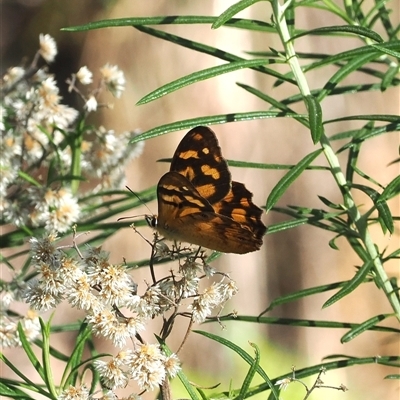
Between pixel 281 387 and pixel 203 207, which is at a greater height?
pixel 203 207

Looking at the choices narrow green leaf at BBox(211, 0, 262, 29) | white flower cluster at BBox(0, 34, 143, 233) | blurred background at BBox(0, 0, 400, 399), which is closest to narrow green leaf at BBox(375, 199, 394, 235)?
narrow green leaf at BBox(211, 0, 262, 29)

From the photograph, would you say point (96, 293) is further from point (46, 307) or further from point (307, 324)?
point (307, 324)

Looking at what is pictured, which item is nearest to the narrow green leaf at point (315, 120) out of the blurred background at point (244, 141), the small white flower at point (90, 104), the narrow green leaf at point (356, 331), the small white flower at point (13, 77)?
the narrow green leaf at point (356, 331)

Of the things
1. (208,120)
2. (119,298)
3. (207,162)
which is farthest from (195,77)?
(119,298)

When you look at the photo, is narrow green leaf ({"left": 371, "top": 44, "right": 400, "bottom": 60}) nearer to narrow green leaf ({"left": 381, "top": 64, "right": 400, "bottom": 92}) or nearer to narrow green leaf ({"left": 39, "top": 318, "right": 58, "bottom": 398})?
narrow green leaf ({"left": 381, "top": 64, "right": 400, "bottom": 92})

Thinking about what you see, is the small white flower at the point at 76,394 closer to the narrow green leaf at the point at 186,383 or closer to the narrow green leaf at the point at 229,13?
the narrow green leaf at the point at 186,383

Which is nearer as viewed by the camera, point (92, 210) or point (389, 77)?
point (389, 77)

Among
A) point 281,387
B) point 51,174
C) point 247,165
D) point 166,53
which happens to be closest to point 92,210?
point 51,174
